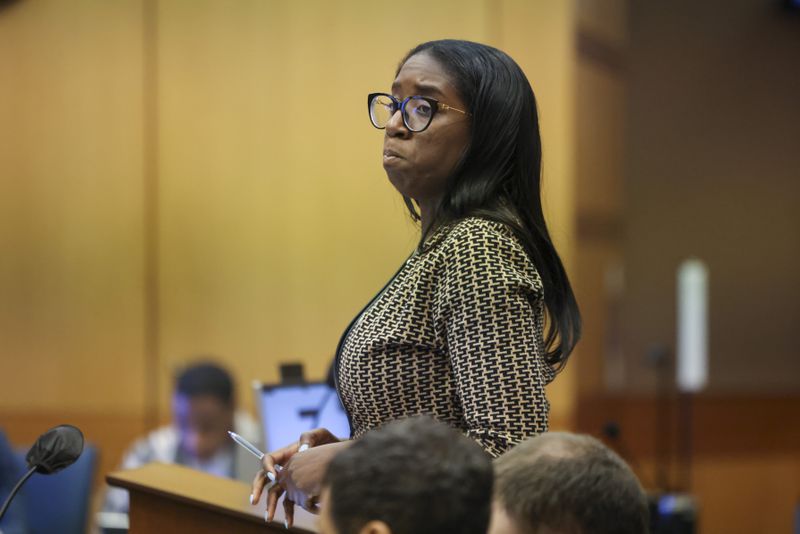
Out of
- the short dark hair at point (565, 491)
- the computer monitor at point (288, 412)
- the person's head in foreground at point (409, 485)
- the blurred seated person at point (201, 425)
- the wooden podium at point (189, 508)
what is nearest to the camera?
the person's head in foreground at point (409, 485)

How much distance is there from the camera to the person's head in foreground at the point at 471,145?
152 centimetres

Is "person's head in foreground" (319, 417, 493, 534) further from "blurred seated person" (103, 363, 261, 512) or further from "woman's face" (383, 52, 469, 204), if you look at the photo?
"blurred seated person" (103, 363, 261, 512)

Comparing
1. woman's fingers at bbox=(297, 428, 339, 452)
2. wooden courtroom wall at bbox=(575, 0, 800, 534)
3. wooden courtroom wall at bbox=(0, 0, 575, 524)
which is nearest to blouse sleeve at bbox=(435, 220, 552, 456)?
woman's fingers at bbox=(297, 428, 339, 452)

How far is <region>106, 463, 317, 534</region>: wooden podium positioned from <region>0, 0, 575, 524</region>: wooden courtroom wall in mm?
3534

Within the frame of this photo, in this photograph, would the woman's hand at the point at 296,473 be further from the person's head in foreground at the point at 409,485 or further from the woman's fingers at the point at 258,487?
the person's head in foreground at the point at 409,485

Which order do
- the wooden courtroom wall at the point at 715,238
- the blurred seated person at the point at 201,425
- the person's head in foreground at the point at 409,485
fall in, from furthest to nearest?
the wooden courtroom wall at the point at 715,238 → the blurred seated person at the point at 201,425 → the person's head in foreground at the point at 409,485

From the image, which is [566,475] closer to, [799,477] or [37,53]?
[37,53]

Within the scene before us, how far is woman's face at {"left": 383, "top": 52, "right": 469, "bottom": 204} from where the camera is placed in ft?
4.99

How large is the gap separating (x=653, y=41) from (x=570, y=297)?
4893 mm

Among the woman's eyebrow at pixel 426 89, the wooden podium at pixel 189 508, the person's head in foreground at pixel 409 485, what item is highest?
the woman's eyebrow at pixel 426 89

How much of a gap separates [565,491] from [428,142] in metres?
0.49

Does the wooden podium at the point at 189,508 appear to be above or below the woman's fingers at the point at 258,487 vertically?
below

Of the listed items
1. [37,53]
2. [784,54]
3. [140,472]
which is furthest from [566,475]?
[784,54]

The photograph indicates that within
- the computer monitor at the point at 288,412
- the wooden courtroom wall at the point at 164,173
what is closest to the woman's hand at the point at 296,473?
the computer monitor at the point at 288,412
